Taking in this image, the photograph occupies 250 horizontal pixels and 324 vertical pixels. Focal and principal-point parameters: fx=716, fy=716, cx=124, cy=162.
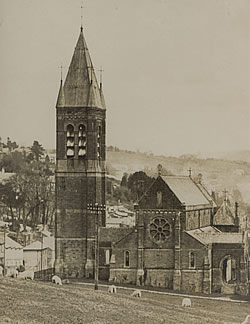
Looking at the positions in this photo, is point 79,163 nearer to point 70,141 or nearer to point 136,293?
point 70,141

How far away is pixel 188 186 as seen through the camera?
16.8 feet

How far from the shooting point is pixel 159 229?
5.51 metres

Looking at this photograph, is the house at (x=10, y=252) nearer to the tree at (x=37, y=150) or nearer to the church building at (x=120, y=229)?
the church building at (x=120, y=229)

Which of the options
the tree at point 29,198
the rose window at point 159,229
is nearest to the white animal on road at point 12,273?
the tree at point 29,198

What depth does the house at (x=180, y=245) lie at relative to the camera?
518 cm

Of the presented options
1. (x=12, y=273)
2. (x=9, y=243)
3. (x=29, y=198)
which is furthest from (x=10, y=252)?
(x=29, y=198)

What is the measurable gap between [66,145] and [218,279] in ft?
5.01

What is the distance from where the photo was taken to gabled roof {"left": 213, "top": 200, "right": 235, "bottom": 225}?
195 inches

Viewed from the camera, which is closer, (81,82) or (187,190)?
(187,190)

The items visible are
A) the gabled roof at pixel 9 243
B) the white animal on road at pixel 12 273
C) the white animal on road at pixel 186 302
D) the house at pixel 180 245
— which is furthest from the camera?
the gabled roof at pixel 9 243

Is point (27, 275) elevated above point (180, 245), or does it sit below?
below

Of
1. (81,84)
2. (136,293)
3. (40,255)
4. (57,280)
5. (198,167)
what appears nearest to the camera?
(198,167)

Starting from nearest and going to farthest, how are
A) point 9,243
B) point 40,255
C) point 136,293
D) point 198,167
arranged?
point 198,167 → point 136,293 → point 40,255 → point 9,243

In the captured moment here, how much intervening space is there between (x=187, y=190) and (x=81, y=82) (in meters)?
1.17
